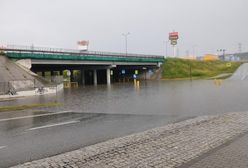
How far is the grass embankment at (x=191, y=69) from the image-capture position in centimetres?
9006

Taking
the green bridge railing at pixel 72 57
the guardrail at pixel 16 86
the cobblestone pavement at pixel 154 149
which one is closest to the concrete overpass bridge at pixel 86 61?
the green bridge railing at pixel 72 57

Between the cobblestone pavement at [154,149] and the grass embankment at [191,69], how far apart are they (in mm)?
77975

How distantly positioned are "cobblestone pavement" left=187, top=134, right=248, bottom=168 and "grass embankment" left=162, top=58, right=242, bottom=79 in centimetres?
8004

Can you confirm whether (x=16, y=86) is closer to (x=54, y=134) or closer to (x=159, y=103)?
(x=159, y=103)

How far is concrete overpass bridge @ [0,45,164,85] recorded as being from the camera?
161 feet

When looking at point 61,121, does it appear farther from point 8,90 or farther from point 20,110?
point 8,90

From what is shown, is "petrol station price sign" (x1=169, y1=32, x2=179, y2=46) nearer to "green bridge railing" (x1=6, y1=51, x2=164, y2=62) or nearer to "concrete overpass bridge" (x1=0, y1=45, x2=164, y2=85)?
"concrete overpass bridge" (x1=0, y1=45, x2=164, y2=85)

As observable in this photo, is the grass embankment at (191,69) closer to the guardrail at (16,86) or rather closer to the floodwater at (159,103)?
the guardrail at (16,86)

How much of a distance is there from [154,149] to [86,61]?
56.0m

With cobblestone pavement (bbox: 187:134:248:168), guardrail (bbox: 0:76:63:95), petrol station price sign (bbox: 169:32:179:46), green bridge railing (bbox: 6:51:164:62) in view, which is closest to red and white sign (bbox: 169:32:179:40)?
petrol station price sign (bbox: 169:32:179:46)

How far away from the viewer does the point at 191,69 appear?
3841 inches

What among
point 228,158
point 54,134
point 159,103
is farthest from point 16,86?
point 228,158

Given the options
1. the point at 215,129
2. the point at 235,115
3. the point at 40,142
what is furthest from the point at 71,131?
the point at 235,115

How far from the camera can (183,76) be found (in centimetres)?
9025
